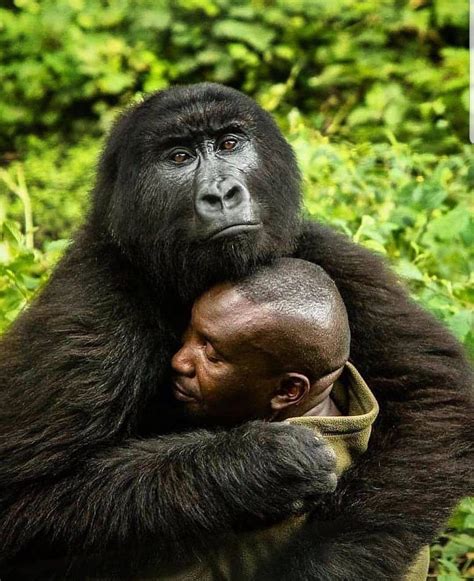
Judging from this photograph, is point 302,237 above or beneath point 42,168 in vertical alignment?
above

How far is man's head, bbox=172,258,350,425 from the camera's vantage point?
164 inches

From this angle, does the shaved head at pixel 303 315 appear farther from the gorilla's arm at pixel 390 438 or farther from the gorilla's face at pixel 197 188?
the gorilla's arm at pixel 390 438

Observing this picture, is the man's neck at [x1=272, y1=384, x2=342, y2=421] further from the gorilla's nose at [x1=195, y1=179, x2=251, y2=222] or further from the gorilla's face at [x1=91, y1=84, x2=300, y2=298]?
the gorilla's nose at [x1=195, y1=179, x2=251, y2=222]

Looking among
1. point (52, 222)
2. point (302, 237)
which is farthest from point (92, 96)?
point (302, 237)

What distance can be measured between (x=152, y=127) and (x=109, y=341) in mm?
892

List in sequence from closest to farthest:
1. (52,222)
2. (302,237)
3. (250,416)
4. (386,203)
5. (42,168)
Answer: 1. (250,416)
2. (302,237)
3. (386,203)
4. (52,222)
5. (42,168)

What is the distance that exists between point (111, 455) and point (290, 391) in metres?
0.71

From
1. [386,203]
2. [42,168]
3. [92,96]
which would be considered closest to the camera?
[386,203]

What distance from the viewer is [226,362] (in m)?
4.22

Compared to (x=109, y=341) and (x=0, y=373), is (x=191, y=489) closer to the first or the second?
(x=109, y=341)

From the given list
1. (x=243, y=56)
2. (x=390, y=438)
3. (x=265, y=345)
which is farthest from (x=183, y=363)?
(x=243, y=56)

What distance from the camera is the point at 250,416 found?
14.4ft

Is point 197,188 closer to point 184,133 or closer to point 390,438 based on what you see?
point 184,133

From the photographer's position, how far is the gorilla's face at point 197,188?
4246mm
